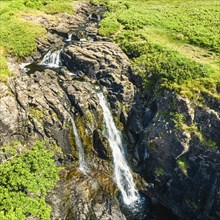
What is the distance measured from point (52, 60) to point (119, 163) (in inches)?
704

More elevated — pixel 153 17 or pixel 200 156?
pixel 153 17

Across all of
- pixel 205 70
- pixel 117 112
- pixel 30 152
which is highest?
pixel 205 70

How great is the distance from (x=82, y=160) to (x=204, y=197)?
43.2 feet

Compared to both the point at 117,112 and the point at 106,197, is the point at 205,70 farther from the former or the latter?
the point at 106,197

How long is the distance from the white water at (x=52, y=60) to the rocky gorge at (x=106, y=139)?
3.82 meters

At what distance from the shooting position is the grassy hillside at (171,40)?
1378 inches

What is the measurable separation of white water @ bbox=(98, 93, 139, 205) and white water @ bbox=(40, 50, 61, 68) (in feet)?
31.5

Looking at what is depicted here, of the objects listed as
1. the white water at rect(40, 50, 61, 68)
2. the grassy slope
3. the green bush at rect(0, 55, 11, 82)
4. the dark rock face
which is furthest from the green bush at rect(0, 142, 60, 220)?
the white water at rect(40, 50, 61, 68)

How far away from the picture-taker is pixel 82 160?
34.1 meters

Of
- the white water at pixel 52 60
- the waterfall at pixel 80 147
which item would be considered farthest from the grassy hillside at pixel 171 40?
the waterfall at pixel 80 147

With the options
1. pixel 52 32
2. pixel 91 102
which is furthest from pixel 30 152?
pixel 52 32

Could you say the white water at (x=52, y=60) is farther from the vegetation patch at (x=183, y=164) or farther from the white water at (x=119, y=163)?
the vegetation patch at (x=183, y=164)

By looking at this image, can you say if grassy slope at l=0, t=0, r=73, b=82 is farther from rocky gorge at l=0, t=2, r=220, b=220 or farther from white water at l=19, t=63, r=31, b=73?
rocky gorge at l=0, t=2, r=220, b=220

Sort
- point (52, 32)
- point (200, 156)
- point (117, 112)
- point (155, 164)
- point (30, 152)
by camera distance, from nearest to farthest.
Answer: point (30, 152) < point (200, 156) < point (155, 164) < point (117, 112) < point (52, 32)
